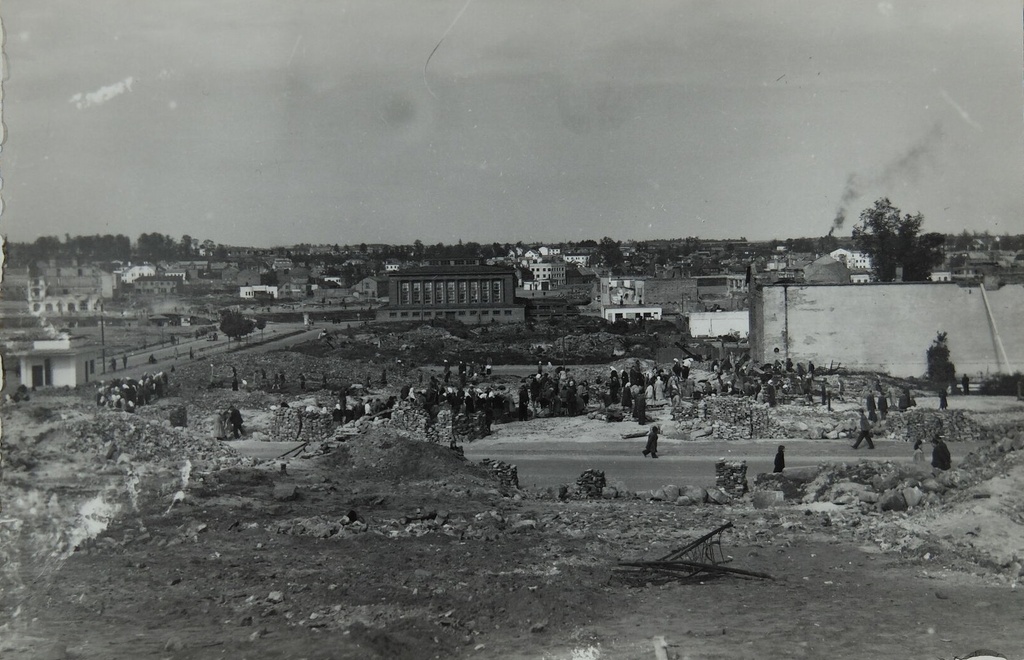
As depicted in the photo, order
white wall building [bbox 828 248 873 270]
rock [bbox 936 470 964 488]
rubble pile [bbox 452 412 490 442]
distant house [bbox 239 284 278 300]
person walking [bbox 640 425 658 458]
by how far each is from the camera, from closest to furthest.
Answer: rock [bbox 936 470 964 488]
person walking [bbox 640 425 658 458]
rubble pile [bbox 452 412 490 442]
distant house [bbox 239 284 278 300]
white wall building [bbox 828 248 873 270]

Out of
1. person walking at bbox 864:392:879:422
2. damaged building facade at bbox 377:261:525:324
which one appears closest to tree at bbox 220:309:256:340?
damaged building facade at bbox 377:261:525:324

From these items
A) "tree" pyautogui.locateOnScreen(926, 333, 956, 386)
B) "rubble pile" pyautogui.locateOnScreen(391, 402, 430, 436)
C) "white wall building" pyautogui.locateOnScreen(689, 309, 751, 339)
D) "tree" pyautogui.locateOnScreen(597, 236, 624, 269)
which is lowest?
"rubble pile" pyautogui.locateOnScreen(391, 402, 430, 436)

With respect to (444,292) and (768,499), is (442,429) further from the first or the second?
(444,292)

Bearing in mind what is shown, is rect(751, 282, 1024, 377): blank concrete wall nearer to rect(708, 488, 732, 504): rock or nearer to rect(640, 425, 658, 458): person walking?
rect(640, 425, 658, 458): person walking

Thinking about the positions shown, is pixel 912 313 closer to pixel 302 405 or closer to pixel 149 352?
pixel 302 405

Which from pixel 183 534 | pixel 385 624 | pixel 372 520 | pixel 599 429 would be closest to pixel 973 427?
pixel 599 429

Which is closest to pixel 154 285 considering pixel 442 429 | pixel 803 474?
pixel 442 429
